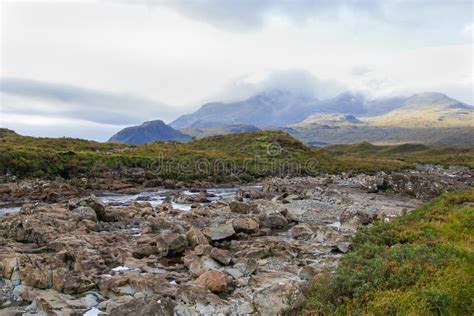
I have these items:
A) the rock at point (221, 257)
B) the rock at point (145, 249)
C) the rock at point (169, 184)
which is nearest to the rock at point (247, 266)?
the rock at point (221, 257)

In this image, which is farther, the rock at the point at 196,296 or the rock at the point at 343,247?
the rock at the point at 343,247

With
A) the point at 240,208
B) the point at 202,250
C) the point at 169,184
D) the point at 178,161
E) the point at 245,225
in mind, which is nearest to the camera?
the point at 202,250

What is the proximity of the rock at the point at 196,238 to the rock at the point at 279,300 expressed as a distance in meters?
10.7

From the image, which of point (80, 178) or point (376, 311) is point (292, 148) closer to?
point (80, 178)

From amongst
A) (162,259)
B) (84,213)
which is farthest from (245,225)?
(84,213)

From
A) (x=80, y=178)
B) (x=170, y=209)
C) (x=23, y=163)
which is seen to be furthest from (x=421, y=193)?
(x=23, y=163)

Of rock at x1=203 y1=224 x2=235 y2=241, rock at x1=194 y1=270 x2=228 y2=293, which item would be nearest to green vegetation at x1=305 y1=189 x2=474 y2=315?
rock at x1=194 y1=270 x2=228 y2=293

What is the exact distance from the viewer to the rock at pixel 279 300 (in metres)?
14.2

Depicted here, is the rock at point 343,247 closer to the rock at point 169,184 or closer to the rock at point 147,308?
the rock at point 147,308

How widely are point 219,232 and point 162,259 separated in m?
5.31

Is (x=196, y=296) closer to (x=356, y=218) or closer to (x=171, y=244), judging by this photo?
(x=171, y=244)

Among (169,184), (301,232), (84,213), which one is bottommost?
A: (301,232)

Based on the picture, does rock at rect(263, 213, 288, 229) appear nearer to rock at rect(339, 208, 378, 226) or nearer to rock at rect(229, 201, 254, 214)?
rock at rect(339, 208, 378, 226)

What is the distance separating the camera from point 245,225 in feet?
99.1
